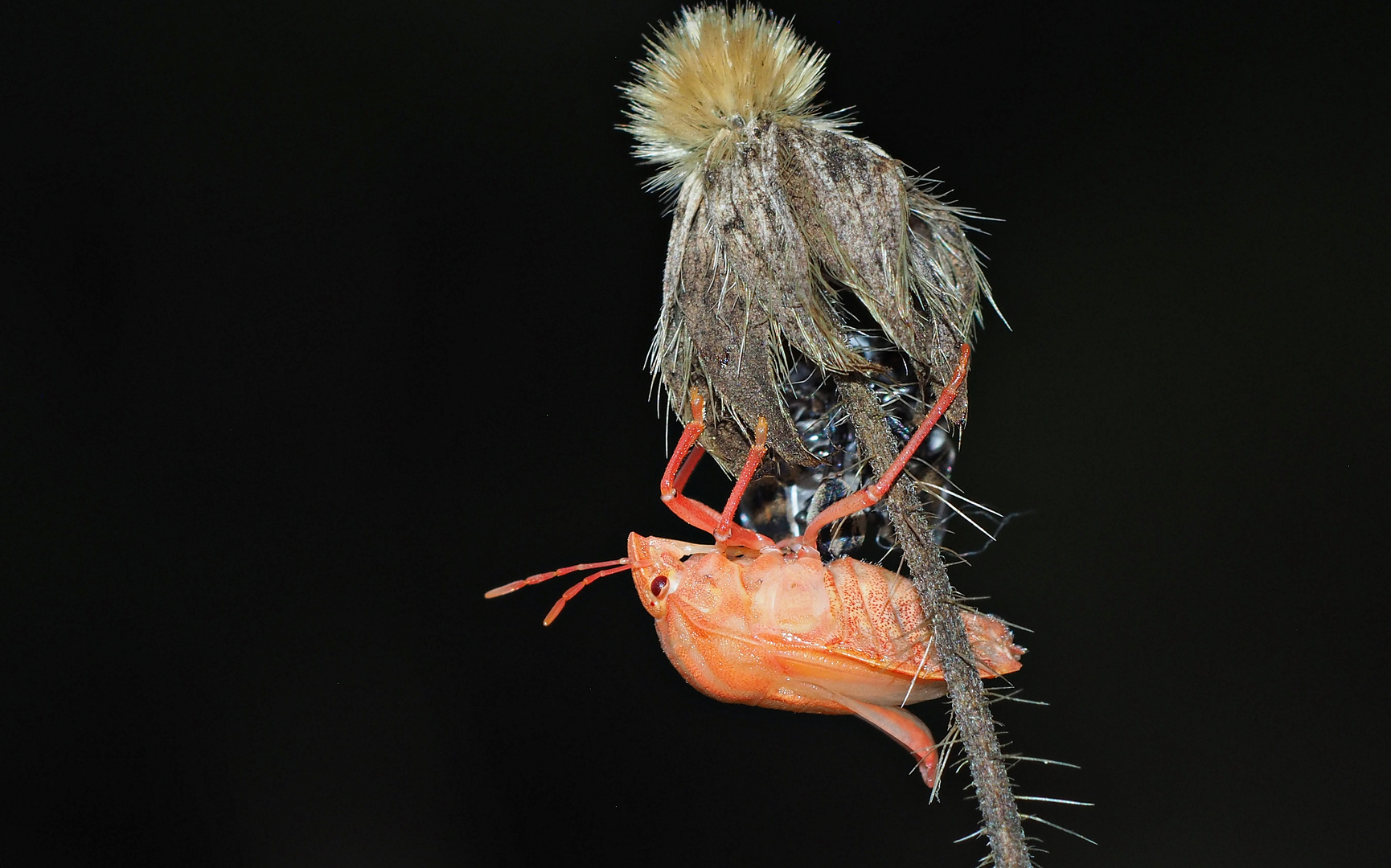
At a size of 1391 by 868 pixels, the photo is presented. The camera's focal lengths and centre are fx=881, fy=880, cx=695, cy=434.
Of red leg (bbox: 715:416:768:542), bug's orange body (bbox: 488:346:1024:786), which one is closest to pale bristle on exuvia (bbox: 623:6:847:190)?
red leg (bbox: 715:416:768:542)

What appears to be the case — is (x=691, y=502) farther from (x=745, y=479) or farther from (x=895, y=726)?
(x=895, y=726)

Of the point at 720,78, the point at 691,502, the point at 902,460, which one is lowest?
the point at 691,502

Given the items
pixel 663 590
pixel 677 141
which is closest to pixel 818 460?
pixel 663 590

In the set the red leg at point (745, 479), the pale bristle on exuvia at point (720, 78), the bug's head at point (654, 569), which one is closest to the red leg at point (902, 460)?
the red leg at point (745, 479)

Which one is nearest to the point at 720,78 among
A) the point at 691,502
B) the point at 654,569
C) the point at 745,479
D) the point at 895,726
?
the point at 745,479

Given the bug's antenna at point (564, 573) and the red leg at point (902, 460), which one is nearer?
the red leg at point (902, 460)

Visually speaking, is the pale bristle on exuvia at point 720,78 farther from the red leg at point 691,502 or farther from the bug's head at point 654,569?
the bug's head at point 654,569

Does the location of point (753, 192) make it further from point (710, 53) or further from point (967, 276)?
point (967, 276)
